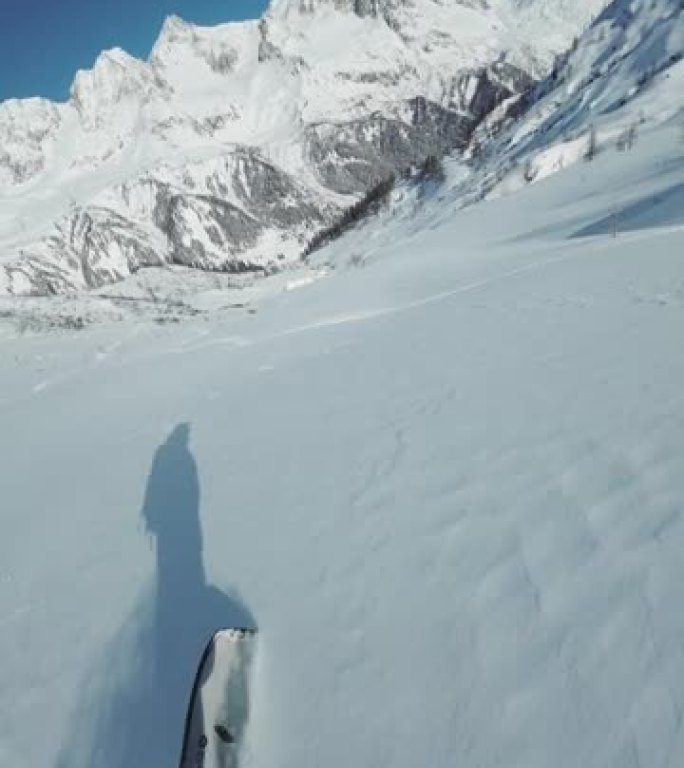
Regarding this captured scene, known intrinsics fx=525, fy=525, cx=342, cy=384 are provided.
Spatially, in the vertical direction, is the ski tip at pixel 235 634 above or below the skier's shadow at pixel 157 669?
above

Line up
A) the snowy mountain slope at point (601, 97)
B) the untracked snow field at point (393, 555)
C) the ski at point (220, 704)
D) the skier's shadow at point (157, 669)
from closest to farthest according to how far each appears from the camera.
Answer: the untracked snow field at point (393, 555), the ski at point (220, 704), the skier's shadow at point (157, 669), the snowy mountain slope at point (601, 97)

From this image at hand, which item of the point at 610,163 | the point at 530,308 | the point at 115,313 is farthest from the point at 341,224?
the point at 530,308

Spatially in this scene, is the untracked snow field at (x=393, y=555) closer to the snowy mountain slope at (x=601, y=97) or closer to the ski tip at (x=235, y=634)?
the ski tip at (x=235, y=634)

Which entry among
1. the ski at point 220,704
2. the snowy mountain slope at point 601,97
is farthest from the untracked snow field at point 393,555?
the snowy mountain slope at point 601,97

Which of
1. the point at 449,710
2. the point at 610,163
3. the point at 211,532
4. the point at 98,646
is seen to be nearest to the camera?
the point at 449,710

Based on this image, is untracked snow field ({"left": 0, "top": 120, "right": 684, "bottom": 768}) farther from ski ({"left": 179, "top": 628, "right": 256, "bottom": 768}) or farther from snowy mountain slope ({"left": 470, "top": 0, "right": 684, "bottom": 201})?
snowy mountain slope ({"left": 470, "top": 0, "right": 684, "bottom": 201})

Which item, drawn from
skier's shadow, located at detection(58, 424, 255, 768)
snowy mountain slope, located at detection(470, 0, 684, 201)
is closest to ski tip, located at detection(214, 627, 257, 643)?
skier's shadow, located at detection(58, 424, 255, 768)

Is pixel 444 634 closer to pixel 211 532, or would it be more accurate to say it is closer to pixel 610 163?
pixel 211 532
